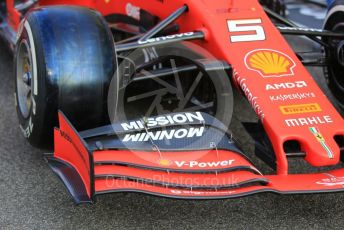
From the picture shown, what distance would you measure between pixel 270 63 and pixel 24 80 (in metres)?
1.39

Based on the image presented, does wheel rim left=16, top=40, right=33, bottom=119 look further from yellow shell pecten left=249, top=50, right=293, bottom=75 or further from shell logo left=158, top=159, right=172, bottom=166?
yellow shell pecten left=249, top=50, right=293, bottom=75

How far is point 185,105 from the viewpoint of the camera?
3.61 metres

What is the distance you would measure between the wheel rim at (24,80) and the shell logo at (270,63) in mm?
1240

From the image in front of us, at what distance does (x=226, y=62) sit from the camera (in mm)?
3250

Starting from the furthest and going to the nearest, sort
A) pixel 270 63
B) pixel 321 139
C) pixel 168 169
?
pixel 270 63 < pixel 321 139 < pixel 168 169

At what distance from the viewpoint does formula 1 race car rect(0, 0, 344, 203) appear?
2.62m

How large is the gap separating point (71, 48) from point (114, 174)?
2.60ft

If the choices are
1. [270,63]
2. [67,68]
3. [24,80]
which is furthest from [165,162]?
[24,80]

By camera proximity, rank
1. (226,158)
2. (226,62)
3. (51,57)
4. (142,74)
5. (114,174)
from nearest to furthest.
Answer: (114,174)
(226,158)
(51,57)
(226,62)
(142,74)

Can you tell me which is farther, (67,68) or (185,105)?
(185,105)

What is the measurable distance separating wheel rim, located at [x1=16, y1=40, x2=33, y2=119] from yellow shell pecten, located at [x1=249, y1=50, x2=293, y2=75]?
4.14 ft

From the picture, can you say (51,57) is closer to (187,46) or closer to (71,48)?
(71,48)

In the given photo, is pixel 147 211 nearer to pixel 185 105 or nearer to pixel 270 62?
pixel 185 105

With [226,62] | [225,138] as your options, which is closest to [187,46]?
[226,62]
